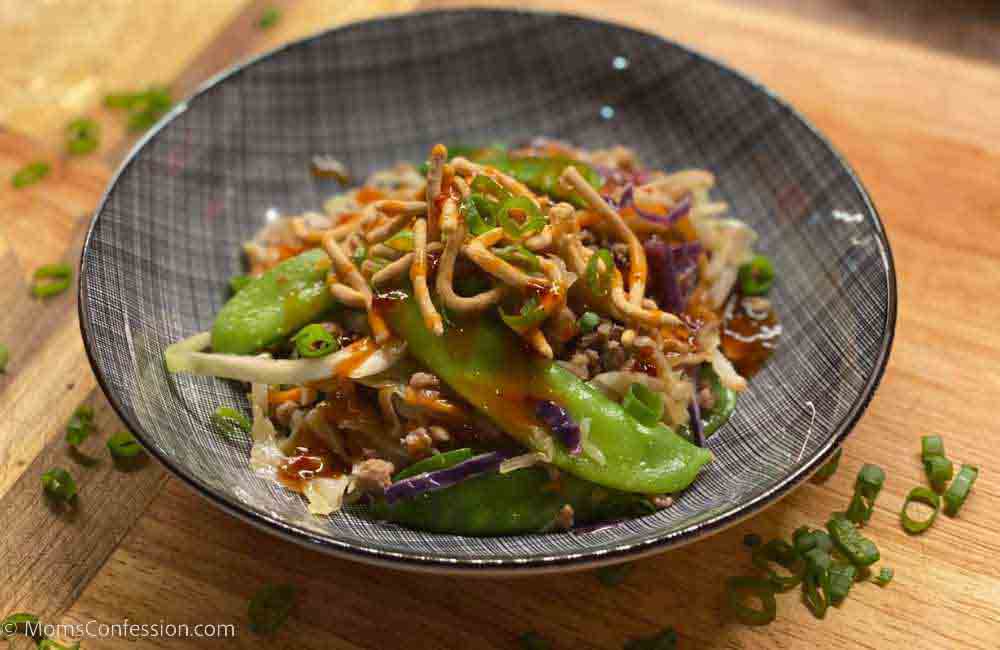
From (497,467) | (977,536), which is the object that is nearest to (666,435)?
(497,467)

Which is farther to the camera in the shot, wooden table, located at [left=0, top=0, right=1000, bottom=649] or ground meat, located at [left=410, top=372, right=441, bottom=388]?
ground meat, located at [left=410, top=372, right=441, bottom=388]

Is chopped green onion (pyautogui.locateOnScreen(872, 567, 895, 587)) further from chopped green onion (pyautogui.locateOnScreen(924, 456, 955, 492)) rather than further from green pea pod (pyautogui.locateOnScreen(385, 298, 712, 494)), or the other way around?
green pea pod (pyautogui.locateOnScreen(385, 298, 712, 494))

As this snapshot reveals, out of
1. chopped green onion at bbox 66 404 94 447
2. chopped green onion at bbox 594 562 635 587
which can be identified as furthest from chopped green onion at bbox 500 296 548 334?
chopped green onion at bbox 66 404 94 447

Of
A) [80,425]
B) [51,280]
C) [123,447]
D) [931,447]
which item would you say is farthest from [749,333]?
[51,280]

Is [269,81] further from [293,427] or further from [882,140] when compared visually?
[882,140]

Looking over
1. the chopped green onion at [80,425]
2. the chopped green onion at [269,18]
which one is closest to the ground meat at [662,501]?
the chopped green onion at [80,425]

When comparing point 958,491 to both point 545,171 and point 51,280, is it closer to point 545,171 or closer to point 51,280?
point 545,171
